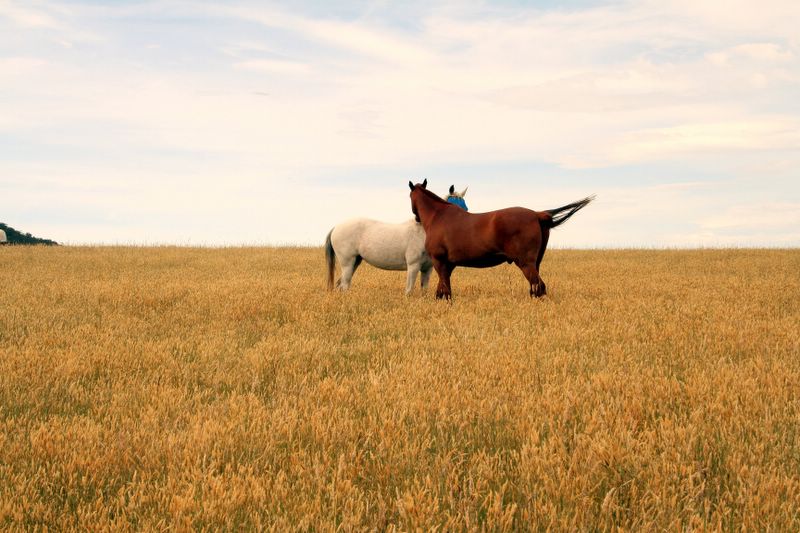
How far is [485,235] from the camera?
1033cm

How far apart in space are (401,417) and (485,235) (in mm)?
6305

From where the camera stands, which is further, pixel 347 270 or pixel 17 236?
pixel 17 236

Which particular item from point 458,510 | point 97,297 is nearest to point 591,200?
point 458,510

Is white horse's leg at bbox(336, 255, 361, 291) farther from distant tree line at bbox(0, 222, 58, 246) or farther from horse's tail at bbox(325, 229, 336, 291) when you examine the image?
distant tree line at bbox(0, 222, 58, 246)

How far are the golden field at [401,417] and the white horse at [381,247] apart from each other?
1676 mm

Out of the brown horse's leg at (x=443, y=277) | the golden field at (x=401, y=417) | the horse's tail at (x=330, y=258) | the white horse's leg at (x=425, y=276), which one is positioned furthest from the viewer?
the horse's tail at (x=330, y=258)

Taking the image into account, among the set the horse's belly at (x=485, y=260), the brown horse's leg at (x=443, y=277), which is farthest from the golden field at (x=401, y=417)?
the horse's belly at (x=485, y=260)

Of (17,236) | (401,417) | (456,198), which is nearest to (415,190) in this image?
(456,198)

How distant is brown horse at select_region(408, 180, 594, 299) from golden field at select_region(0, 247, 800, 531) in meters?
0.86

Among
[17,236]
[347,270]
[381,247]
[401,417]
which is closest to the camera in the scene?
[401,417]

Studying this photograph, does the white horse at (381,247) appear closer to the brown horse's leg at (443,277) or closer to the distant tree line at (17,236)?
the brown horse's leg at (443,277)

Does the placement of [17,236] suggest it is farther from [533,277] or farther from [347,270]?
[533,277]

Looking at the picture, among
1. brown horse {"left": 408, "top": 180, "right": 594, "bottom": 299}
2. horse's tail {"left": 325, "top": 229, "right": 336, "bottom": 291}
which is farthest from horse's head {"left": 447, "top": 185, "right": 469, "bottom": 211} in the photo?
horse's tail {"left": 325, "top": 229, "right": 336, "bottom": 291}

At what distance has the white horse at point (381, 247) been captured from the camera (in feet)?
37.6
